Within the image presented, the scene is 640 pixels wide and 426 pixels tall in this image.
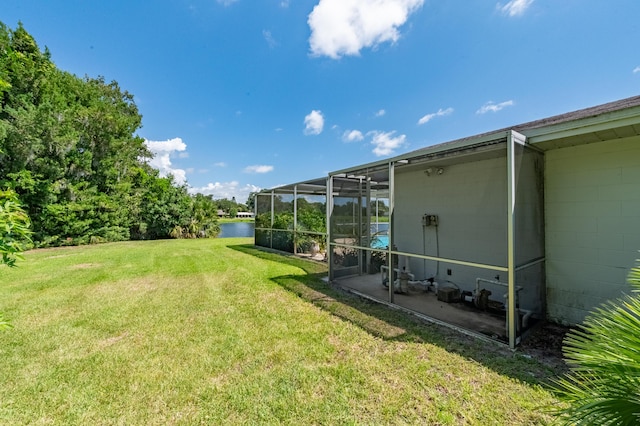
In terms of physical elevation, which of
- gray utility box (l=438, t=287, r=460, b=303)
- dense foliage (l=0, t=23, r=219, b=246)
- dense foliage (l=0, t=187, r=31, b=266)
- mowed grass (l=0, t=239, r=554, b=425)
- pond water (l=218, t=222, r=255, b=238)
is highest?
dense foliage (l=0, t=23, r=219, b=246)

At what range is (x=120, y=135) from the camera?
16156 mm

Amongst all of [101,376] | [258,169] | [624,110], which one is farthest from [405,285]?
[258,169]

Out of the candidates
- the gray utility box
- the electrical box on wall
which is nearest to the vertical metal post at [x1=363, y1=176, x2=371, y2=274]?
the electrical box on wall

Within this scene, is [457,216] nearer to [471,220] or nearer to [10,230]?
[471,220]

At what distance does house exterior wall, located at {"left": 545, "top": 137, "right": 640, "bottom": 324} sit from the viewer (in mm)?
3305

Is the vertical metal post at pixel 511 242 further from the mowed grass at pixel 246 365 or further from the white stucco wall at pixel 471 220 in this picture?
the mowed grass at pixel 246 365

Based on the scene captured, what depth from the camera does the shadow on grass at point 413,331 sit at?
279 centimetres

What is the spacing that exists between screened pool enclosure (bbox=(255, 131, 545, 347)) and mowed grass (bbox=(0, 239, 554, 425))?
868 mm

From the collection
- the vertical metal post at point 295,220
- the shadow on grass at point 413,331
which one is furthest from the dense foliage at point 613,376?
the vertical metal post at point 295,220

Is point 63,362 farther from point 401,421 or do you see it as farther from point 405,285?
point 405,285

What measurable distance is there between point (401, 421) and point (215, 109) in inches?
649

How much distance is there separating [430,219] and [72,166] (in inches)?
656

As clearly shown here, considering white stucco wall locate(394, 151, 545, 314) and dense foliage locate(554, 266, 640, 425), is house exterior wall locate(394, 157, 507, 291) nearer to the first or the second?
white stucco wall locate(394, 151, 545, 314)

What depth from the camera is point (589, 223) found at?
11.8 ft
